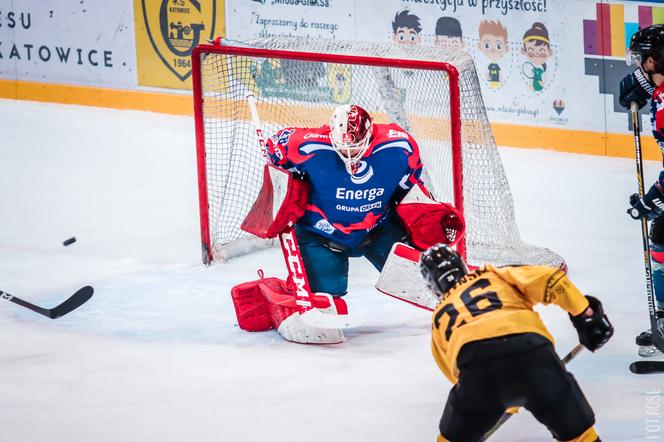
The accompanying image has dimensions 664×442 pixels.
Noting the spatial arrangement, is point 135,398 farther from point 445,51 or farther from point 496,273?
point 445,51

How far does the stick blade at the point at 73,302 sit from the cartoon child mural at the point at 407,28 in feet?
11.7

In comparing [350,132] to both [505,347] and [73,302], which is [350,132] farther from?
[505,347]

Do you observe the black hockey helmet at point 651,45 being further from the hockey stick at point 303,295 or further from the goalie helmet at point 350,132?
the hockey stick at point 303,295

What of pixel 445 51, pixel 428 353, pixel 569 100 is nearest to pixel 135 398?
pixel 428 353

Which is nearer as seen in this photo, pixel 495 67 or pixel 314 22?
pixel 495 67

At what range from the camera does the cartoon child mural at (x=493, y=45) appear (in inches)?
311

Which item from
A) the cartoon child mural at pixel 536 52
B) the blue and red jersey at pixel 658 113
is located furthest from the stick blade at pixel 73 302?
the cartoon child mural at pixel 536 52

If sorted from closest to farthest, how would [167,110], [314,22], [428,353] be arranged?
[428,353] < [314,22] < [167,110]

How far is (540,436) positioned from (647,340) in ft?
2.94

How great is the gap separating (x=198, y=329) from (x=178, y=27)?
4402mm

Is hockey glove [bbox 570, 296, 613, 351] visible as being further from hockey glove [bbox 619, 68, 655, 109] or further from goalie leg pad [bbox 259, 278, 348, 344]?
goalie leg pad [bbox 259, 278, 348, 344]

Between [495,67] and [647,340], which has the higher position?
[495,67]

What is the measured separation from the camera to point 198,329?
5109 millimetres

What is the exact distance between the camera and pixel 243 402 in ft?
13.7
